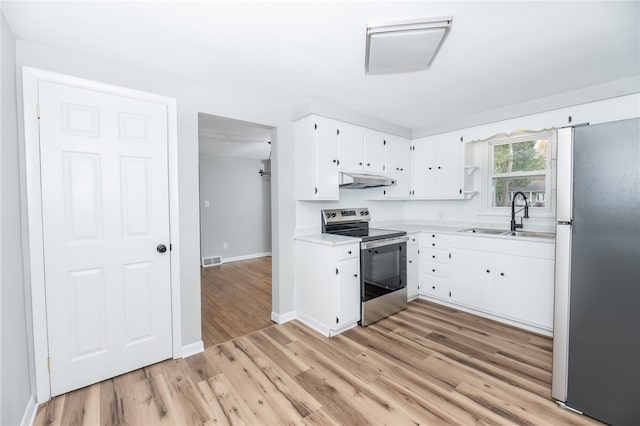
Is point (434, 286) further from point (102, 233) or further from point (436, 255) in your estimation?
point (102, 233)

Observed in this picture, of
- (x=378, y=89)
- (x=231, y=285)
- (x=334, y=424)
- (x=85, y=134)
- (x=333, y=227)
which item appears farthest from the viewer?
(x=231, y=285)

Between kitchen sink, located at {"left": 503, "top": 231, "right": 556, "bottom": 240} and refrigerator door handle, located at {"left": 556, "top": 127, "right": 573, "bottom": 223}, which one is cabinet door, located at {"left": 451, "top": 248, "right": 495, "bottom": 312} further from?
refrigerator door handle, located at {"left": 556, "top": 127, "right": 573, "bottom": 223}

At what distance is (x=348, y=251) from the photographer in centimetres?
279

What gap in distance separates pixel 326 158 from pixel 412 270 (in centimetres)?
184

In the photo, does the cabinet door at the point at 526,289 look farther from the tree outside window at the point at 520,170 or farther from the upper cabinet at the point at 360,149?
the upper cabinet at the point at 360,149

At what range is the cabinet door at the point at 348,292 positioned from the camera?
2718 mm

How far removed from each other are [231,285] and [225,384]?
248 cm

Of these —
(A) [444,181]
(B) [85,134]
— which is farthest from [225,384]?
(A) [444,181]

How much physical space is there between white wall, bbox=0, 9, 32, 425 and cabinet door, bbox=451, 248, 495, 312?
3.70 metres

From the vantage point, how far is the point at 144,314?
2.21 metres

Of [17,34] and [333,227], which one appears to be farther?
[333,227]

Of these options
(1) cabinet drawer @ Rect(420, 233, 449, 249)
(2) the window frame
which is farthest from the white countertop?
(2) the window frame

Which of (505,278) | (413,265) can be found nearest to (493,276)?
(505,278)

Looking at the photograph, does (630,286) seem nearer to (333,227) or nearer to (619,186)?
(619,186)
